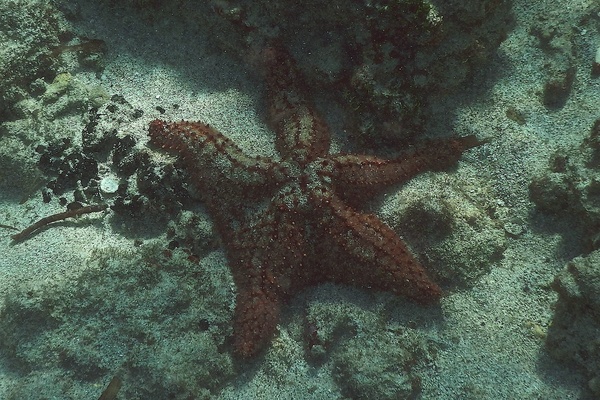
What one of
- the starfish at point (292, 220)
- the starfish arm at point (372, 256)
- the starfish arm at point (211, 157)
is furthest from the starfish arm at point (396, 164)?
the starfish arm at point (211, 157)

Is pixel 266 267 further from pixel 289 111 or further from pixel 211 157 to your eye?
pixel 289 111

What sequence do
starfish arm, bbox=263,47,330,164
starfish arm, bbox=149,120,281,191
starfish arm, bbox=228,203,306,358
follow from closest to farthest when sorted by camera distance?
starfish arm, bbox=228,203,306,358 → starfish arm, bbox=149,120,281,191 → starfish arm, bbox=263,47,330,164

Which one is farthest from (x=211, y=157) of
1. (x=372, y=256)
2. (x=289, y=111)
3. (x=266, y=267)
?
(x=372, y=256)

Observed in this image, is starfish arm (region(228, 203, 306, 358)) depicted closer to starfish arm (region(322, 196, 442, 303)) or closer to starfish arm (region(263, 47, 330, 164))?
starfish arm (region(322, 196, 442, 303))

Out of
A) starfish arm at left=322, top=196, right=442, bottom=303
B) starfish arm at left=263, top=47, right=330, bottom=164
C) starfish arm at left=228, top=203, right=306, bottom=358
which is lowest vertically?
starfish arm at left=228, top=203, right=306, bottom=358

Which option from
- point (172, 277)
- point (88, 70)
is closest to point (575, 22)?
point (172, 277)

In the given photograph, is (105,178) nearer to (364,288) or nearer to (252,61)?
(252,61)

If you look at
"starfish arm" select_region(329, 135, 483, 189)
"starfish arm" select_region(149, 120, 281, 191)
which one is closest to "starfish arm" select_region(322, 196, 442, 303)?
"starfish arm" select_region(329, 135, 483, 189)
